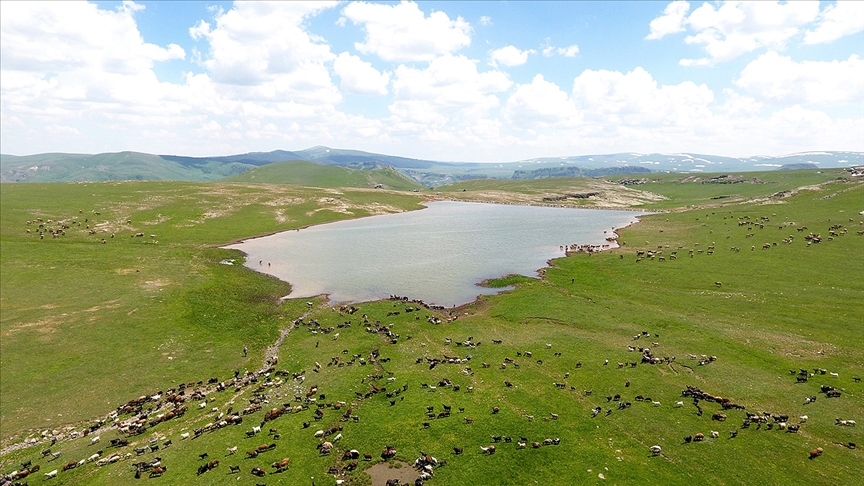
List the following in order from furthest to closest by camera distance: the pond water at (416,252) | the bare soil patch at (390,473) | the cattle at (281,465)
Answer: the pond water at (416,252) < the cattle at (281,465) < the bare soil patch at (390,473)

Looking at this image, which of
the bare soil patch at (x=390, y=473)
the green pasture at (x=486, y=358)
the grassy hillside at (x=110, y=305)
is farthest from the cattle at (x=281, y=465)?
the grassy hillside at (x=110, y=305)

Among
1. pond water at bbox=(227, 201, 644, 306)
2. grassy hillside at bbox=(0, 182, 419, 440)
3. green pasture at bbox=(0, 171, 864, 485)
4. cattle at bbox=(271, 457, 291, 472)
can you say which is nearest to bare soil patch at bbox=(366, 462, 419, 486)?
green pasture at bbox=(0, 171, 864, 485)

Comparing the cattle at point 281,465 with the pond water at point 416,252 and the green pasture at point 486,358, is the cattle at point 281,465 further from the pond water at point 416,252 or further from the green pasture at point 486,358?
the pond water at point 416,252

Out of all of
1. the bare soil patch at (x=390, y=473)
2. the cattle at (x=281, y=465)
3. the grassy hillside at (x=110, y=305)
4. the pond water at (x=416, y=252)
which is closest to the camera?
the bare soil patch at (x=390, y=473)

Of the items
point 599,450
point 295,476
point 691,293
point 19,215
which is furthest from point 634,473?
point 19,215

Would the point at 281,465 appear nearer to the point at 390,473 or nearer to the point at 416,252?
the point at 390,473

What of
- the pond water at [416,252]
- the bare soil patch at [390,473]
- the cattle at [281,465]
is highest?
the pond water at [416,252]
